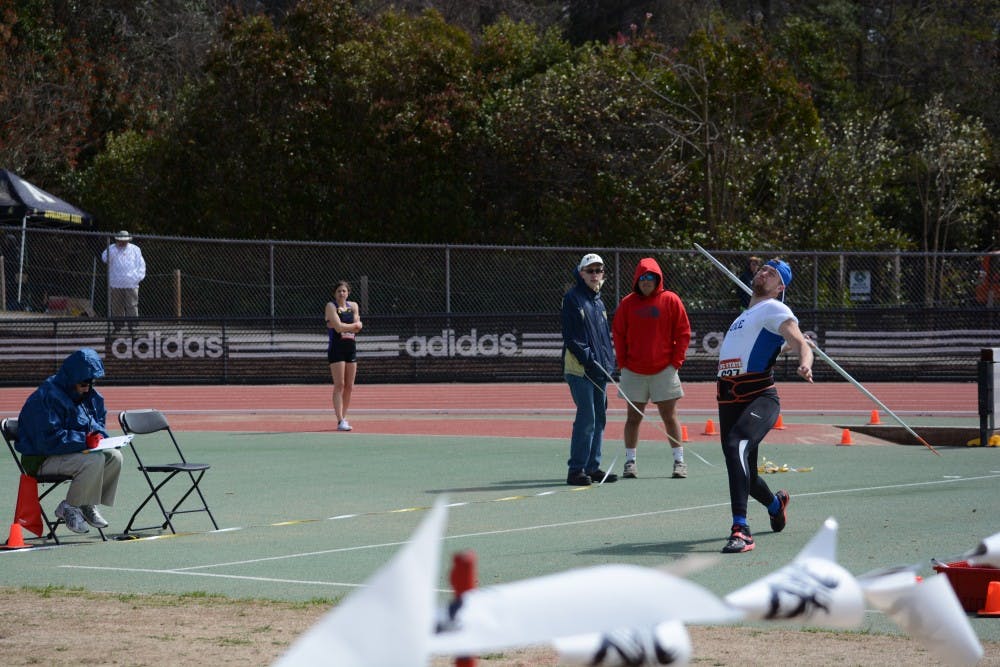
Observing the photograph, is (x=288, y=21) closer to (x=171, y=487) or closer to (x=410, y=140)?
(x=410, y=140)

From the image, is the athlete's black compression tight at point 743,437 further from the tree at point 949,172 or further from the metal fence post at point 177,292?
the tree at point 949,172

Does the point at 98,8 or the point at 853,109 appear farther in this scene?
the point at 98,8

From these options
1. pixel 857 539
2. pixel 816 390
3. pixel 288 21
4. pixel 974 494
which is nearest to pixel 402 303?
pixel 816 390

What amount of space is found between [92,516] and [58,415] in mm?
770

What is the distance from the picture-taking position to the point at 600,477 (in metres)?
13.0

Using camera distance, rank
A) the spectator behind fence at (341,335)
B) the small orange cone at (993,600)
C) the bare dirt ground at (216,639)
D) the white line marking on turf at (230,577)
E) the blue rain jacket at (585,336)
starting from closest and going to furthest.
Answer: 1. the bare dirt ground at (216,639)
2. the small orange cone at (993,600)
3. the white line marking on turf at (230,577)
4. the blue rain jacket at (585,336)
5. the spectator behind fence at (341,335)

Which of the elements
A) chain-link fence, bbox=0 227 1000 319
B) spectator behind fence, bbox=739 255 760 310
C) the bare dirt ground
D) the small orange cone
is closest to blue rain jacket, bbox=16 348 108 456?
the bare dirt ground

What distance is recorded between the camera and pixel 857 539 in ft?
30.7

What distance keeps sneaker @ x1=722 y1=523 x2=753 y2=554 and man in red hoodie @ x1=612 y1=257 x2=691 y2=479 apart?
378 centimetres

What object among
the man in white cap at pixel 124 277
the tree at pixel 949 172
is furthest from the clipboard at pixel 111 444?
the tree at pixel 949 172

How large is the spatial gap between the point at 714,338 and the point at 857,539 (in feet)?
49.6

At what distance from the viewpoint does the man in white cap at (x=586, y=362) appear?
41.7ft

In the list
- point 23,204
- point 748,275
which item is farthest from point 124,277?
point 748,275

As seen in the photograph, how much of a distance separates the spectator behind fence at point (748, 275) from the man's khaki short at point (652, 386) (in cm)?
737
